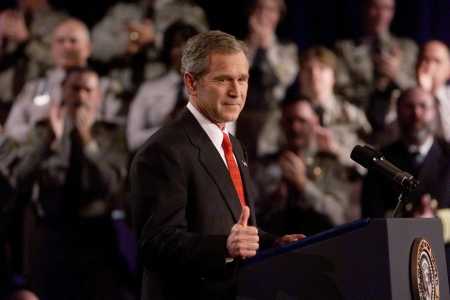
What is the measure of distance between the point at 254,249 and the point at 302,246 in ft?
0.44

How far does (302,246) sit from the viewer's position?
204cm

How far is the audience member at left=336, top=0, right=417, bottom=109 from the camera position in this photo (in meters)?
6.16

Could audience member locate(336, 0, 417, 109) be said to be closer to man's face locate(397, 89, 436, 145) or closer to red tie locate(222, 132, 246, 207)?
man's face locate(397, 89, 436, 145)

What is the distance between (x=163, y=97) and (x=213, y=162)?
3.78m

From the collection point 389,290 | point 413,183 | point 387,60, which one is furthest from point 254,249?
point 387,60

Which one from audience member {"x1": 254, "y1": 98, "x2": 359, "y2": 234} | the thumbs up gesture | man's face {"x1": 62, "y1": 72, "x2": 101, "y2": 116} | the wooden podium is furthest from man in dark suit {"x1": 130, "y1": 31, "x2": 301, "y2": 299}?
man's face {"x1": 62, "y1": 72, "x2": 101, "y2": 116}

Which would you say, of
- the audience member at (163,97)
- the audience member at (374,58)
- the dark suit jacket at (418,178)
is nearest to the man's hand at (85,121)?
the audience member at (163,97)

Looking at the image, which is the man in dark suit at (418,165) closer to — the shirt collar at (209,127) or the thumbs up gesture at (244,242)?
the shirt collar at (209,127)

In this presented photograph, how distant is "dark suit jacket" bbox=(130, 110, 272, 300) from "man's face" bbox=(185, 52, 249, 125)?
11 cm

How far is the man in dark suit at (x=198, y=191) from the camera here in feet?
6.86

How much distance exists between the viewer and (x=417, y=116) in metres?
5.93

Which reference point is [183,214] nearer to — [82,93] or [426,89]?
[82,93]

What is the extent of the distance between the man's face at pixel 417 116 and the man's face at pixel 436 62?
20 centimetres

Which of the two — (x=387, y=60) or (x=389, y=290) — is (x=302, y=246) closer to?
(x=389, y=290)
